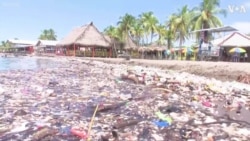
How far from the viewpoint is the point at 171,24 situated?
56812 mm

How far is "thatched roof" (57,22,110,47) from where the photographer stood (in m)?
52.9

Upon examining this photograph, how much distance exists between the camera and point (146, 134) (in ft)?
19.1

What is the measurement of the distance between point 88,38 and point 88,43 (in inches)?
53.5

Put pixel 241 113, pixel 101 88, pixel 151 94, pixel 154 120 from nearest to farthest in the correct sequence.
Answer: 1. pixel 154 120
2. pixel 241 113
3. pixel 151 94
4. pixel 101 88

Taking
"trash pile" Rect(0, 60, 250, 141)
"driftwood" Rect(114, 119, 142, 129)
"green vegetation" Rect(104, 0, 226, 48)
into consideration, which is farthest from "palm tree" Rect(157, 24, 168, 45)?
"driftwood" Rect(114, 119, 142, 129)

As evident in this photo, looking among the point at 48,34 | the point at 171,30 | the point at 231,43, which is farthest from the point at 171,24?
the point at 48,34

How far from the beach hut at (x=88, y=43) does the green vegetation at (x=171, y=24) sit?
535 centimetres

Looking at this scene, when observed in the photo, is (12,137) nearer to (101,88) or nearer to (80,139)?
(80,139)

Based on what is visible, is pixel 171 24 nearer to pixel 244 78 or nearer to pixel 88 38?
pixel 88 38

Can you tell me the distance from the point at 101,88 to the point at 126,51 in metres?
45.8

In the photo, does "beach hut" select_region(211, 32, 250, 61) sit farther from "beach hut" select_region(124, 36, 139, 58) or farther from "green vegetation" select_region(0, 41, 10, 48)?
"green vegetation" select_region(0, 41, 10, 48)

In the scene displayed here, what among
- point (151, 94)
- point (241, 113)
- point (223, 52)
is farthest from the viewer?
point (223, 52)

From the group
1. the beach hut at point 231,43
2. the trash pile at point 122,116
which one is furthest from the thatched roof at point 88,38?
the trash pile at point 122,116

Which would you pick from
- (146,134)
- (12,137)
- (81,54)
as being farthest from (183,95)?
(81,54)
